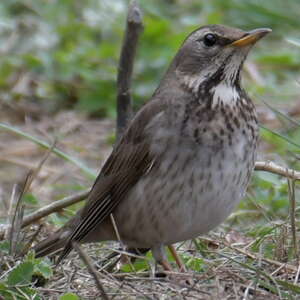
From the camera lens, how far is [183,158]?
6047mm

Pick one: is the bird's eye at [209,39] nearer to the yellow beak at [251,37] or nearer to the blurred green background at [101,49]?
the yellow beak at [251,37]

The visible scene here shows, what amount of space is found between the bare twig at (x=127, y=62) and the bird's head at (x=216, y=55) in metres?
0.79

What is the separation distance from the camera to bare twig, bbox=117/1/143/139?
7.22 metres

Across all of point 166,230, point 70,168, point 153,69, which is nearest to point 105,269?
point 166,230

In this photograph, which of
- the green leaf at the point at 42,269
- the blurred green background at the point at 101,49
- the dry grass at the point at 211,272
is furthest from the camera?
the blurred green background at the point at 101,49

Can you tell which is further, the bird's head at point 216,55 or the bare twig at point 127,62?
the bare twig at point 127,62

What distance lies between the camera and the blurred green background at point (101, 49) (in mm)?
10406

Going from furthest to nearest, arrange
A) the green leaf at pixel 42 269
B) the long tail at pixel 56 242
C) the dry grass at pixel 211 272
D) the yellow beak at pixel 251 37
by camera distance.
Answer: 1. the long tail at pixel 56 242
2. the yellow beak at pixel 251 37
3. the green leaf at pixel 42 269
4. the dry grass at pixel 211 272

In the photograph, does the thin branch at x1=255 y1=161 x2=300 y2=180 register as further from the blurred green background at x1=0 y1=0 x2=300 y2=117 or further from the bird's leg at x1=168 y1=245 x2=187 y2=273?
the blurred green background at x1=0 y1=0 x2=300 y2=117

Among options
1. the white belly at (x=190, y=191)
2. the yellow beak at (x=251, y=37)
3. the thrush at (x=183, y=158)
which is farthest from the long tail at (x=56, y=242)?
the yellow beak at (x=251, y=37)

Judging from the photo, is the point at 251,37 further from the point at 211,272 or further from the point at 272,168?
the point at 211,272

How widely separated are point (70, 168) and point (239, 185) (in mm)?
3428

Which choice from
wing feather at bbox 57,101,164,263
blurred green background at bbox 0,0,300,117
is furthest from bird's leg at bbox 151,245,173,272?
blurred green background at bbox 0,0,300,117

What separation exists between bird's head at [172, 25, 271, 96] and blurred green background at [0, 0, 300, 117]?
11.7 feet
